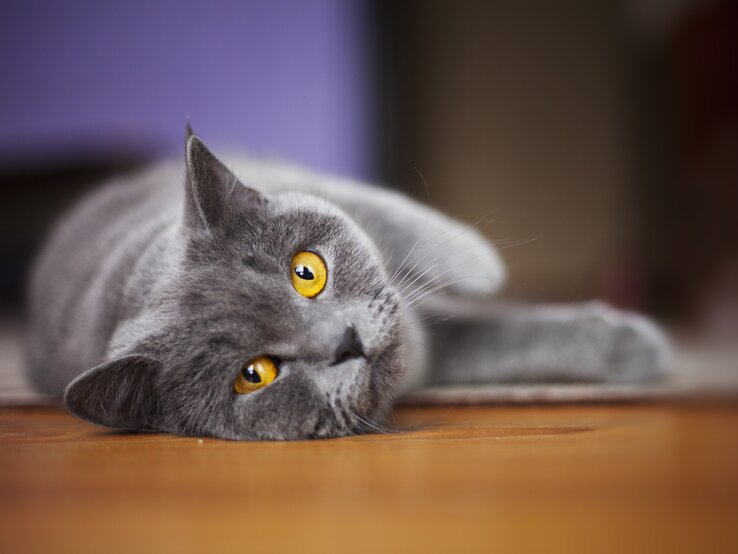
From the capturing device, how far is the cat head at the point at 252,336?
2.97 feet

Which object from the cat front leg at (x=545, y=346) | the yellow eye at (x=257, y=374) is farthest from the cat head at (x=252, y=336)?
the cat front leg at (x=545, y=346)

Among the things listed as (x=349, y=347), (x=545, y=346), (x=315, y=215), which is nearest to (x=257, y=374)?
(x=349, y=347)

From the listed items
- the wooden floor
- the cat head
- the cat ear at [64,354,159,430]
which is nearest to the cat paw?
the wooden floor

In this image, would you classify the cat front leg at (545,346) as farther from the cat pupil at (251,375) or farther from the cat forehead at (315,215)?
the cat pupil at (251,375)

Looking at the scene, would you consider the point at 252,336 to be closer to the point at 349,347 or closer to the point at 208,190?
the point at 349,347

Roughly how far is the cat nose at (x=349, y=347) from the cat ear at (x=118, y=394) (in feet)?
0.80

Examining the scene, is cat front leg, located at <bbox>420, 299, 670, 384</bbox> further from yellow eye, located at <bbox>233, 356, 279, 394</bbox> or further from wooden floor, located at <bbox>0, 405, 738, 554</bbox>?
yellow eye, located at <bbox>233, 356, 279, 394</bbox>

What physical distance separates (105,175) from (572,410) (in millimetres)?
3068

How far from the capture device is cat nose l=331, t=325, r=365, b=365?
897 mm

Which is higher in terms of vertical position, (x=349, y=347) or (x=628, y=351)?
(x=628, y=351)

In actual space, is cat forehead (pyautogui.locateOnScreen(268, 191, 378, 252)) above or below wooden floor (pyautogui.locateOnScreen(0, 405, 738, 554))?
above

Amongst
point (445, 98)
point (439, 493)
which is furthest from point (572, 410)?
point (445, 98)

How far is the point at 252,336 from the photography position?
0.91 metres

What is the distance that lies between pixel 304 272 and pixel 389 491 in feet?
1.31
